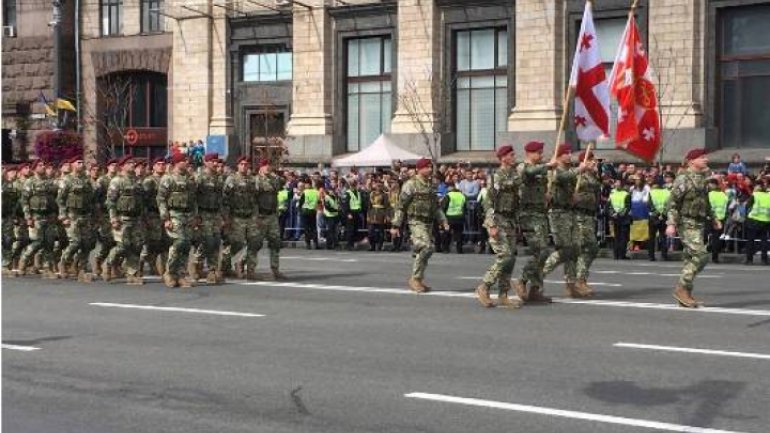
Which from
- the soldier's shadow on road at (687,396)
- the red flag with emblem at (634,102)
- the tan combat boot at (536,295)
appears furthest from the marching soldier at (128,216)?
the soldier's shadow on road at (687,396)

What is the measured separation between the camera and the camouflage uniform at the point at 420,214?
48.8ft

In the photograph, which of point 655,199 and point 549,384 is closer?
point 549,384

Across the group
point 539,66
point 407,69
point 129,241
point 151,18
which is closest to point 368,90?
point 407,69

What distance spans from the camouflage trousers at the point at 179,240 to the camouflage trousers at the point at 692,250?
282 inches

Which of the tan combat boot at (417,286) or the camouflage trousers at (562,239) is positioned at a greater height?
the camouflage trousers at (562,239)

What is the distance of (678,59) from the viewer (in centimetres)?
2948

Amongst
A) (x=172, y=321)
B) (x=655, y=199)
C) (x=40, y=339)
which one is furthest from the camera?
(x=655, y=199)

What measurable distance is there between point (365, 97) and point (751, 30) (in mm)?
12565

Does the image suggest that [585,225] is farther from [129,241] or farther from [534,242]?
[129,241]

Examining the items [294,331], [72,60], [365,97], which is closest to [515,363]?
[294,331]

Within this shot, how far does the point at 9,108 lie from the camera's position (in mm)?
43625

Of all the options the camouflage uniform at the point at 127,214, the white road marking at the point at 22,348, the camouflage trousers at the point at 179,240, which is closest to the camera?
the white road marking at the point at 22,348

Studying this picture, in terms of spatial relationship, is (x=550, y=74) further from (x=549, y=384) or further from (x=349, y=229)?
(x=549, y=384)

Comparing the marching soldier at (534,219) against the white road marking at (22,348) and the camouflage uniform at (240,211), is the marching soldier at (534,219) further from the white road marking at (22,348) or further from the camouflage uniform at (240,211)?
the white road marking at (22,348)
